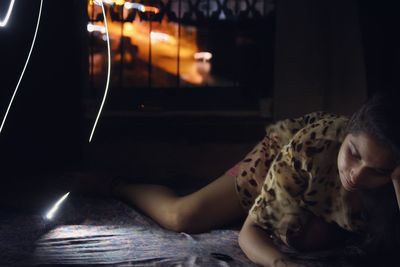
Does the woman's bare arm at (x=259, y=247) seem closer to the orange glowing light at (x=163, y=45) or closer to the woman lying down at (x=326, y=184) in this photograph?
the woman lying down at (x=326, y=184)

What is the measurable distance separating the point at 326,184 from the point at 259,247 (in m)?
0.35

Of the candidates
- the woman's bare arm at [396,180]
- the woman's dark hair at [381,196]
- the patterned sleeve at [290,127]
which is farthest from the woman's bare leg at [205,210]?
the woman's bare arm at [396,180]

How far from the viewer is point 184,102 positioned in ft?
14.2

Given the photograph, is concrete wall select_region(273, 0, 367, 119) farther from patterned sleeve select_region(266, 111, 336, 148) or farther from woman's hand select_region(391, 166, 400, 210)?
woman's hand select_region(391, 166, 400, 210)

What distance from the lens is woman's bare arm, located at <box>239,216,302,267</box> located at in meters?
2.28

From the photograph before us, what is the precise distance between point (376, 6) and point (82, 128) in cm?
200

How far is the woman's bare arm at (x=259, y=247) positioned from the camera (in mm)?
2279

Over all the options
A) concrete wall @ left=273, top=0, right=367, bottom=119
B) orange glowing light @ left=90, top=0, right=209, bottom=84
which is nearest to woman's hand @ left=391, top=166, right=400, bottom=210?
concrete wall @ left=273, top=0, right=367, bottom=119

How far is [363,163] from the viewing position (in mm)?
2111

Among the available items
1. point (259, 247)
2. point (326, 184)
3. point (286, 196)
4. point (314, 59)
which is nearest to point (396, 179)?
point (326, 184)

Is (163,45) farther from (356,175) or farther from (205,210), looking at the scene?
(356,175)

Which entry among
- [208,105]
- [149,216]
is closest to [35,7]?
[208,105]

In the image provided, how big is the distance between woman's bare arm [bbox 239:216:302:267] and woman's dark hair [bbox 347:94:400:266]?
1.30 feet

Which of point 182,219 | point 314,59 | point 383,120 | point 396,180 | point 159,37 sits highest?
point 159,37
